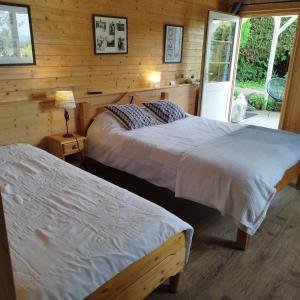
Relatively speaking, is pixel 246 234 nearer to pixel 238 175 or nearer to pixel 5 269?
pixel 238 175

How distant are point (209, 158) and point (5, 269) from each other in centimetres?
189

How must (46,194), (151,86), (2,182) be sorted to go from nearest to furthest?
(46,194) → (2,182) → (151,86)

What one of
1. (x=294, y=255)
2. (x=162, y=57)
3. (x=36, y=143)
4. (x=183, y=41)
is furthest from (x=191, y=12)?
(x=294, y=255)

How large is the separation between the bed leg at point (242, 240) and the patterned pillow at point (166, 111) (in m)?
1.76

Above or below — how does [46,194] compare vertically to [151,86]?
below

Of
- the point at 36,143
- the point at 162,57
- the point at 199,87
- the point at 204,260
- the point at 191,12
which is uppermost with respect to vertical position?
the point at 191,12

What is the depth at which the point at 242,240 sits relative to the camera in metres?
2.17

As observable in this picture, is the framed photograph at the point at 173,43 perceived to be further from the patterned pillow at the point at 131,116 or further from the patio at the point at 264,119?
the patio at the point at 264,119

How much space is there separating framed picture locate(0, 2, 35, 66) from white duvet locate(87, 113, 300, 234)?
98 centimetres

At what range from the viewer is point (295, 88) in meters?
4.55

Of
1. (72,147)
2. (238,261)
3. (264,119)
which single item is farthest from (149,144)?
(264,119)

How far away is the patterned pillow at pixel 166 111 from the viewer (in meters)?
3.59

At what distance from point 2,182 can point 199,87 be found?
3.51 m

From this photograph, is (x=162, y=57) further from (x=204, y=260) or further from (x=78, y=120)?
(x=204, y=260)
